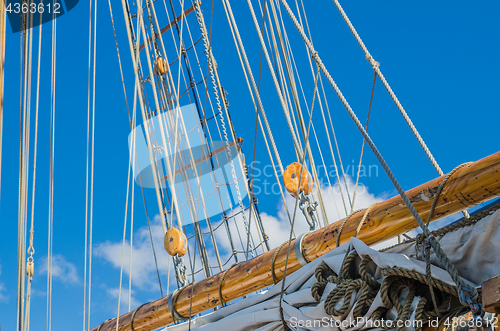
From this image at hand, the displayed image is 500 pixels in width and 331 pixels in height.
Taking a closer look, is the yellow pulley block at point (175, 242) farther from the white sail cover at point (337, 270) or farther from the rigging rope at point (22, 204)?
the white sail cover at point (337, 270)

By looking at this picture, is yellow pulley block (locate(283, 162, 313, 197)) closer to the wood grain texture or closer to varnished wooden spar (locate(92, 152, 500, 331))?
varnished wooden spar (locate(92, 152, 500, 331))

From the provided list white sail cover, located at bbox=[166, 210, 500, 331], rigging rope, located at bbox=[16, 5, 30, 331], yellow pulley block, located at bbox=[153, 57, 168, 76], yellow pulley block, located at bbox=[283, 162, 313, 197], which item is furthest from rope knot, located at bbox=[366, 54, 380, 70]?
yellow pulley block, located at bbox=[153, 57, 168, 76]

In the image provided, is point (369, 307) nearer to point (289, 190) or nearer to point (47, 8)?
point (289, 190)

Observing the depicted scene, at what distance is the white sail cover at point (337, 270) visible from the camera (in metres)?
1.15

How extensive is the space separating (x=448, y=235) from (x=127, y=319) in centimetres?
207

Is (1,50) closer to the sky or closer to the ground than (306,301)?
closer to the sky

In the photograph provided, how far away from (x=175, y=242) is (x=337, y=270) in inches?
73.1

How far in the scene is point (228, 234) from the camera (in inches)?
283

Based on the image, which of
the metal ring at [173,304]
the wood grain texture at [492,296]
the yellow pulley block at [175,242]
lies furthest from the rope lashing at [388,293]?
the yellow pulley block at [175,242]

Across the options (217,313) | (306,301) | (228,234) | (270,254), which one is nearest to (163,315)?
(217,313)

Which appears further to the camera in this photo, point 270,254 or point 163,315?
point 163,315

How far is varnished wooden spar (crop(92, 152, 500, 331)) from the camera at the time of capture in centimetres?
135

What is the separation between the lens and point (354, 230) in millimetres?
1698

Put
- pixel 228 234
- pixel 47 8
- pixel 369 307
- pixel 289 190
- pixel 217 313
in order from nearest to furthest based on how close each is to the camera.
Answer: pixel 369 307
pixel 217 313
pixel 289 190
pixel 47 8
pixel 228 234
